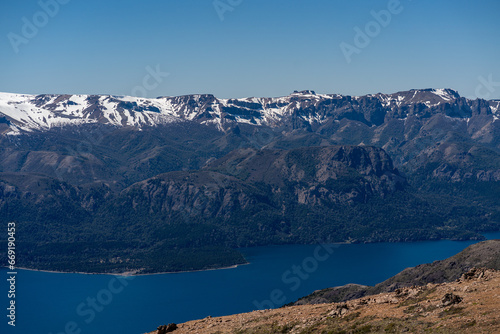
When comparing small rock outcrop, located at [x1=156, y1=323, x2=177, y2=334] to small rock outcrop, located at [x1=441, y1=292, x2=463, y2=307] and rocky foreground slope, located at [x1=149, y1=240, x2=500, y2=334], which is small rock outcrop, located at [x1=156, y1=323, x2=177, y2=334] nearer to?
rocky foreground slope, located at [x1=149, y1=240, x2=500, y2=334]

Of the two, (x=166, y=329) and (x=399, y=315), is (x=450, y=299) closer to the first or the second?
(x=399, y=315)

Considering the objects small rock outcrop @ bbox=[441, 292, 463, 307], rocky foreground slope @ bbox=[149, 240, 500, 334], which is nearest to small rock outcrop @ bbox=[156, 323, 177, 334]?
rocky foreground slope @ bbox=[149, 240, 500, 334]

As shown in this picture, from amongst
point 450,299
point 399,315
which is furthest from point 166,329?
point 450,299

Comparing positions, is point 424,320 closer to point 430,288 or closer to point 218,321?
point 430,288

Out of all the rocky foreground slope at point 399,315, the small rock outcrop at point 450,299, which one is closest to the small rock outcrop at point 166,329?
the rocky foreground slope at point 399,315

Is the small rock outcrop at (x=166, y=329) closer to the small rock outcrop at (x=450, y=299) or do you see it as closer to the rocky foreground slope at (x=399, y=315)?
the rocky foreground slope at (x=399, y=315)

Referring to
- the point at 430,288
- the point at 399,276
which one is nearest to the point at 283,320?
the point at 430,288

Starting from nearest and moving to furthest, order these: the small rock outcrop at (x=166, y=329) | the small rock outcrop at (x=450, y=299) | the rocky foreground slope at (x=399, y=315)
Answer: the rocky foreground slope at (x=399, y=315), the small rock outcrop at (x=450, y=299), the small rock outcrop at (x=166, y=329)

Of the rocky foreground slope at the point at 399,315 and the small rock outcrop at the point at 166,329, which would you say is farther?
the small rock outcrop at the point at 166,329
